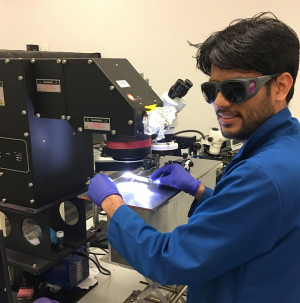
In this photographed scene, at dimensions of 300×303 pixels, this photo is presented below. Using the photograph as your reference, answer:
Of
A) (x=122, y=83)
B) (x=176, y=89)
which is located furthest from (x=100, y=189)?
(x=176, y=89)

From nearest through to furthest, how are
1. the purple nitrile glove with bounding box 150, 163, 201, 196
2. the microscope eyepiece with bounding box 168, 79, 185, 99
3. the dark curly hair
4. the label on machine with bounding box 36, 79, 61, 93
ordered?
1. the dark curly hair
2. the label on machine with bounding box 36, 79, 61, 93
3. the purple nitrile glove with bounding box 150, 163, 201, 196
4. the microscope eyepiece with bounding box 168, 79, 185, 99

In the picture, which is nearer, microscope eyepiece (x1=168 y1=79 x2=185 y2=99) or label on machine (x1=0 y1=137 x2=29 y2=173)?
label on machine (x1=0 y1=137 x2=29 y2=173)

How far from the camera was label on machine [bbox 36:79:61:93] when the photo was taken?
3.08 ft

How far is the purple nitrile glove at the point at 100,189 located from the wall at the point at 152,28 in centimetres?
188

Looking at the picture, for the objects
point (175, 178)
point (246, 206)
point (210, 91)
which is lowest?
point (175, 178)

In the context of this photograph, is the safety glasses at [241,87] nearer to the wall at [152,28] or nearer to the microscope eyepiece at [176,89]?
the microscope eyepiece at [176,89]

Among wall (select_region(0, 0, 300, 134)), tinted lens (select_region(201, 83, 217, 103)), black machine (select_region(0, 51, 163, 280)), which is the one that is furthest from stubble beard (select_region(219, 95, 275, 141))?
wall (select_region(0, 0, 300, 134))

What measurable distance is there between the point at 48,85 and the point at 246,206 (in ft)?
2.14

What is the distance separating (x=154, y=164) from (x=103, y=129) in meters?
0.46

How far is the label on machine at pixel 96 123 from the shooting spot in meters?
0.90

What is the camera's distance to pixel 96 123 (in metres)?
0.92

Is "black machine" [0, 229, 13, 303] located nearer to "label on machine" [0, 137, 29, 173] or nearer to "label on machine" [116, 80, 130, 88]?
"label on machine" [0, 137, 29, 173]

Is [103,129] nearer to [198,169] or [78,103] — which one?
[78,103]

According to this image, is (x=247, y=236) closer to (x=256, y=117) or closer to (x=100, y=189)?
(x=256, y=117)
